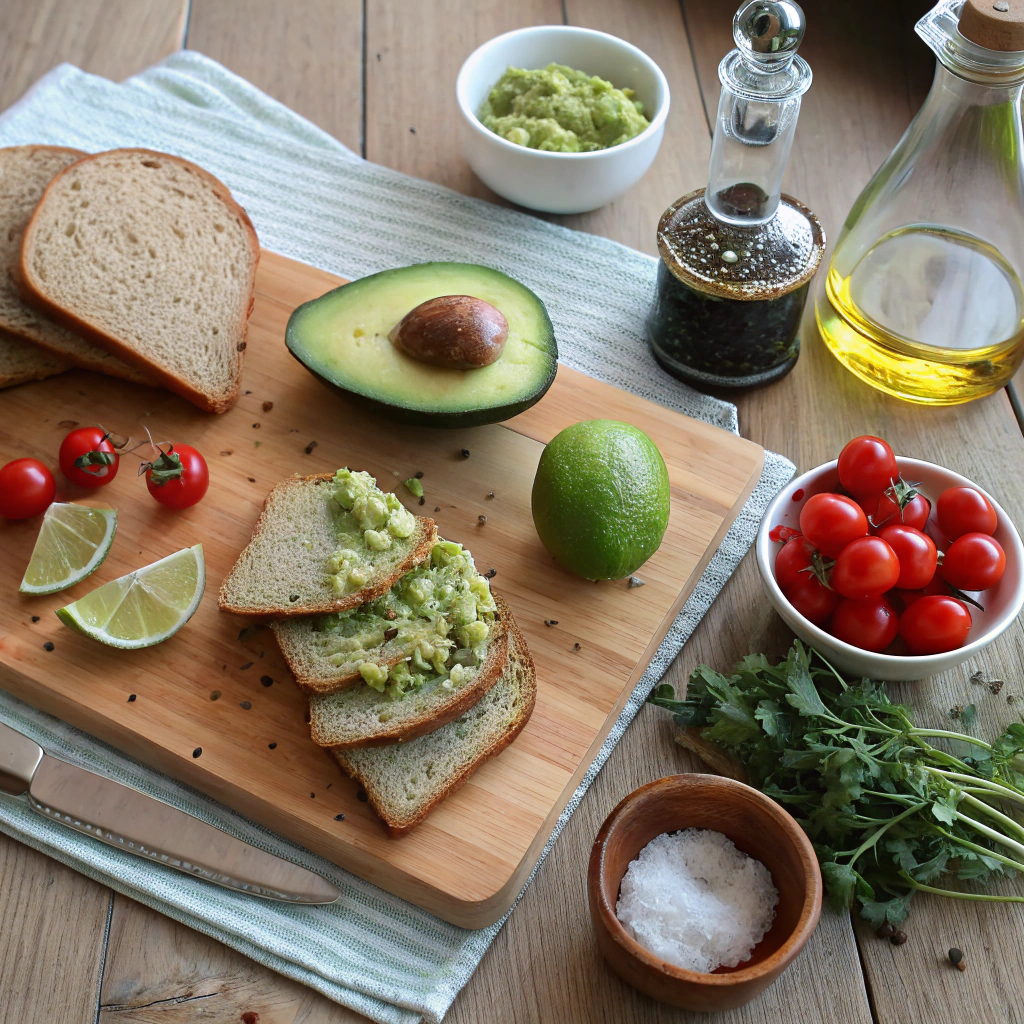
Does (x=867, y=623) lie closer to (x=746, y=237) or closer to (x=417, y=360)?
(x=746, y=237)

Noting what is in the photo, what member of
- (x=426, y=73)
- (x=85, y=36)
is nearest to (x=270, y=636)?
(x=426, y=73)

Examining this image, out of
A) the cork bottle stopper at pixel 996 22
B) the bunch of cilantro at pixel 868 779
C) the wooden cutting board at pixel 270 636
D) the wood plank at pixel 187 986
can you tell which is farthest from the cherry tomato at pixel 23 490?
the cork bottle stopper at pixel 996 22

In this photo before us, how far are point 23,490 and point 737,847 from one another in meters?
1.51

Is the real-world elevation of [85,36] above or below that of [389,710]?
below

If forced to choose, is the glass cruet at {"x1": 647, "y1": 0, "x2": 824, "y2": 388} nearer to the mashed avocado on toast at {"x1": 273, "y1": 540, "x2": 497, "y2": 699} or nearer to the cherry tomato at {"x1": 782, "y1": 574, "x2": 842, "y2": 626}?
the cherry tomato at {"x1": 782, "y1": 574, "x2": 842, "y2": 626}

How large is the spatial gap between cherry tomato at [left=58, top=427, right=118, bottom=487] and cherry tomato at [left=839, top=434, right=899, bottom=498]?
1464 millimetres

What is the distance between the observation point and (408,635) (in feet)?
5.90

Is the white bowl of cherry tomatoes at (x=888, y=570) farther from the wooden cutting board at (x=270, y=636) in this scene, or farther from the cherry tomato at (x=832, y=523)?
the wooden cutting board at (x=270, y=636)

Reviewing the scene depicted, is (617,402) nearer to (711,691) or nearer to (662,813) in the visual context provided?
(711,691)

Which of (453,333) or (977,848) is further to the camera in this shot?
(453,333)

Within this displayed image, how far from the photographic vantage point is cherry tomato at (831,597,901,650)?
1.82 metres

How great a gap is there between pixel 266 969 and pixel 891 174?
2040 mm

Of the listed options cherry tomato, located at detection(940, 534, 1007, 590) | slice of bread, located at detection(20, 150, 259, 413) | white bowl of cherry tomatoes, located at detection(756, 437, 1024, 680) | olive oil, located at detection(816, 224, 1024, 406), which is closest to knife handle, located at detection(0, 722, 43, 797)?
slice of bread, located at detection(20, 150, 259, 413)

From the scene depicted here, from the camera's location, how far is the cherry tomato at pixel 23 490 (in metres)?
2.06
